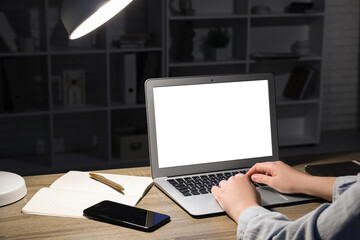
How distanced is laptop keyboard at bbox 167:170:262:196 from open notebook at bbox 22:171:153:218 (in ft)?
0.29

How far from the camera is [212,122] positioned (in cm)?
161

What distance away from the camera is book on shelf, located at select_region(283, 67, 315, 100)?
4496 mm

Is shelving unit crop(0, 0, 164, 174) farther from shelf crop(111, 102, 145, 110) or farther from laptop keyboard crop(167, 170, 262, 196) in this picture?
laptop keyboard crop(167, 170, 262, 196)

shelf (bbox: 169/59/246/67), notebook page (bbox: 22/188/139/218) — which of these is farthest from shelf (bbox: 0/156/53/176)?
notebook page (bbox: 22/188/139/218)

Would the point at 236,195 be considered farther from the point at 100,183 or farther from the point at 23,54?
the point at 23,54

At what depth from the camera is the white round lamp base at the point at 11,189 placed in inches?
54.1

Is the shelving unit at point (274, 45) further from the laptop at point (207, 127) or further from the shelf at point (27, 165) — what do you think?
the laptop at point (207, 127)

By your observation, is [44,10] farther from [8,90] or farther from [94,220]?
[94,220]

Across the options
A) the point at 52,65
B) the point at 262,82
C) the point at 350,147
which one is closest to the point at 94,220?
the point at 262,82

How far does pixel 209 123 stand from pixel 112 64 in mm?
2776

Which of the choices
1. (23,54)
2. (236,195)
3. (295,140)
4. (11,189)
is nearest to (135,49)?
(23,54)

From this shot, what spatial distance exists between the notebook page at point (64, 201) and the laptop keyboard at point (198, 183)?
0.44ft

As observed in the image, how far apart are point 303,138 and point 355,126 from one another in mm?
778

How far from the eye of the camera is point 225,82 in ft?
5.35
